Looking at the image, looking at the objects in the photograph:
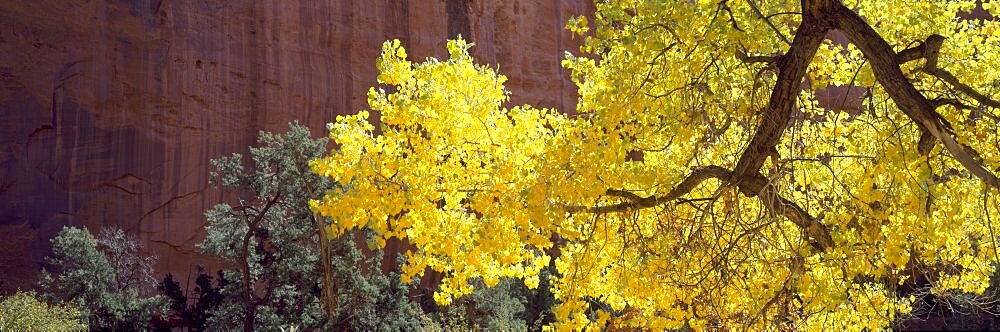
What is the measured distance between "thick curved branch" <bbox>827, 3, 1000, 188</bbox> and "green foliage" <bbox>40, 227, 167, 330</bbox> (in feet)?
53.1

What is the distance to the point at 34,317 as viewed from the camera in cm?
1481

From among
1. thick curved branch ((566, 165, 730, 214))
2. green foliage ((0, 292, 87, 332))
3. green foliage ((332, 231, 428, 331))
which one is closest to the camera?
thick curved branch ((566, 165, 730, 214))

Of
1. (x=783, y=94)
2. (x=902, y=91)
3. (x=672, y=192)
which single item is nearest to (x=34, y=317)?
(x=672, y=192)

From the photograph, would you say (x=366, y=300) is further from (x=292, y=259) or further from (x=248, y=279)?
(x=248, y=279)

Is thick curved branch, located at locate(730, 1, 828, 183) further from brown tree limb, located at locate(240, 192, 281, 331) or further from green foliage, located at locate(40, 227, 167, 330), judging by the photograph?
green foliage, located at locate(40, 227, 167, 330)

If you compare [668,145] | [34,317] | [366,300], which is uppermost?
[366,300]

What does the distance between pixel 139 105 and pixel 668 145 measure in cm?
1885

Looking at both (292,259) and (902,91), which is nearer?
(902,91)

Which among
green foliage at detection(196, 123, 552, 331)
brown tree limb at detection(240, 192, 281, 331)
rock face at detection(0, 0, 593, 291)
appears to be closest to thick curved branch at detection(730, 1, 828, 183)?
green foliage at detection(196, 123, 552, 331)

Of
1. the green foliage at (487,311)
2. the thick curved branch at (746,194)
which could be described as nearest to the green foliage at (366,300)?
the green foliage at (487,311)

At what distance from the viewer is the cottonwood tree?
492 centimetres

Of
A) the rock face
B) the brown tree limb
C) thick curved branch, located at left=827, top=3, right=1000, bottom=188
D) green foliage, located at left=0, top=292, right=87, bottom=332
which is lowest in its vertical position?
thick curved branch, located at left=827, top=3, right=1000, bottom=188

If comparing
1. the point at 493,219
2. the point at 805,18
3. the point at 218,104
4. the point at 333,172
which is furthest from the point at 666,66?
the point at 218,104

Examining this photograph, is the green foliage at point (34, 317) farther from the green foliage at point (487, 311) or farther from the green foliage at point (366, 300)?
the green foliage at point (487, 311)
